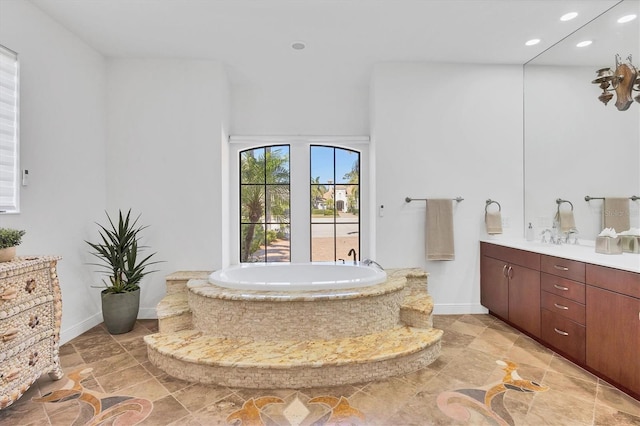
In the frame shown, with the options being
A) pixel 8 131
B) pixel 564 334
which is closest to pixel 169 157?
pixel 8 131

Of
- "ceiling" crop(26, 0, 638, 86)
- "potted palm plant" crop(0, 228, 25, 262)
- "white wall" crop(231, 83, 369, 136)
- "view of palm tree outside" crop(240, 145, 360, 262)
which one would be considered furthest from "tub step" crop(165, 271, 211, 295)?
"ceiling" crop(26, 0, 638, 86)

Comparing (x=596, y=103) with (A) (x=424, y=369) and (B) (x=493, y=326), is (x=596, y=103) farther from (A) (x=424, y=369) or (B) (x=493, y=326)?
(A) (x=424, y=369)

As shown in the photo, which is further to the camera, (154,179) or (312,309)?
(154,179)

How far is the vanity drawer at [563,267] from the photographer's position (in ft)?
7.44

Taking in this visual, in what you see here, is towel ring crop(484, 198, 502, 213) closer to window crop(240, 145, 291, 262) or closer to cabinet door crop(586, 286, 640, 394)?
cabinet door crop(586, 286, 640, 394)

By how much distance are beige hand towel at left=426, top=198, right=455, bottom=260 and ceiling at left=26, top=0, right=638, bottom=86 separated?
1532 millimetres

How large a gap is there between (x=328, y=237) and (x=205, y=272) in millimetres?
1459

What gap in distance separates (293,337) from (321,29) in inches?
98.7

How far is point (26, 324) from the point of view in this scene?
1881 millimetres

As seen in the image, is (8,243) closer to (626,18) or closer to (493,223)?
(493,223)

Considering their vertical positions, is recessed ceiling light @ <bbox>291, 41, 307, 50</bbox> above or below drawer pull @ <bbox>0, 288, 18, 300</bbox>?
above

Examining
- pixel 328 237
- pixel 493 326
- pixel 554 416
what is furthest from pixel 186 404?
pixel 493 326

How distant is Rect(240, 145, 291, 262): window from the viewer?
12.8ft

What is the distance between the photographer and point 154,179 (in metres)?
3.32
